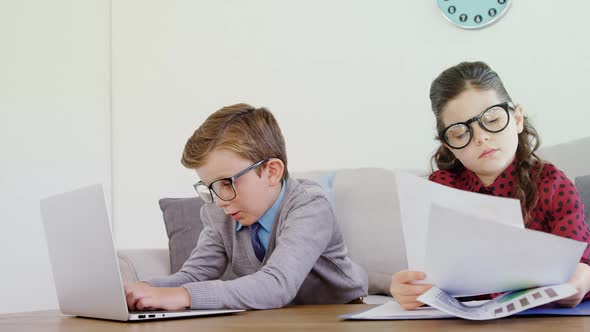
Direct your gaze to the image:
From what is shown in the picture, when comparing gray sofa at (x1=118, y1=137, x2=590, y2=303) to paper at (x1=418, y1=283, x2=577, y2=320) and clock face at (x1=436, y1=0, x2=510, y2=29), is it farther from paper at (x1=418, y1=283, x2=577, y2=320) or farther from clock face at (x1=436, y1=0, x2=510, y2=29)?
paper at (x1=418, y1=283, x2=577, y2=320)

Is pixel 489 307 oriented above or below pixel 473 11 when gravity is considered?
Result: below

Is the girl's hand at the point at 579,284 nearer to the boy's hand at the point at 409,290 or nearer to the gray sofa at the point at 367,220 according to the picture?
the boy's hand at the point at 409,290

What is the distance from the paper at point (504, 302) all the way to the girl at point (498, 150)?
1.24ft

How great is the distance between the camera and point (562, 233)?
1415 millimetres

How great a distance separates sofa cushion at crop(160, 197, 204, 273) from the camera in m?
2.44

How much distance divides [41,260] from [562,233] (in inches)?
109

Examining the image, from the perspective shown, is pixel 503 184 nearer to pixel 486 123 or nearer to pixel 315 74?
pixel 486 123

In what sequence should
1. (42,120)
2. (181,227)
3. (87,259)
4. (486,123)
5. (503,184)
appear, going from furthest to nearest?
1. (42,120)
2. (181,227)
3. (503,184)
4. (486,123)
5. (87,259)

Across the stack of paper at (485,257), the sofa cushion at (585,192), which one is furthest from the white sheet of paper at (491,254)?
the sofa cushion at (585,192)

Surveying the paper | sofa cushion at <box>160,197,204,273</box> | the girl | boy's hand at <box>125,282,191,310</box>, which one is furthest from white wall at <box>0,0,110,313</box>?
the paper

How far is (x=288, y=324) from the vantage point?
3.55 feet

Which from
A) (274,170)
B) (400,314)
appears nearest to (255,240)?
(274,170)

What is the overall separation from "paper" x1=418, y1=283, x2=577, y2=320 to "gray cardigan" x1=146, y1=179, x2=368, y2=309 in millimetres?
446

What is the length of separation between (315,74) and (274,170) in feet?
5.47
